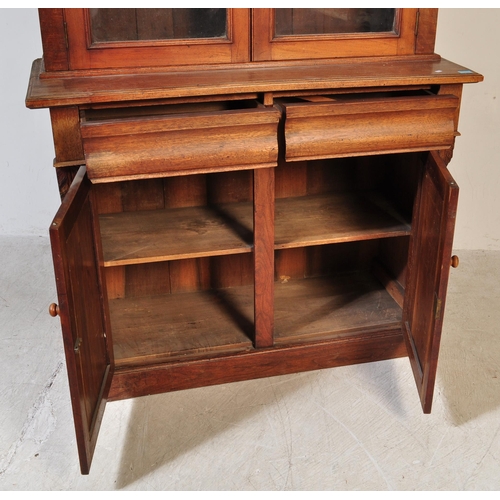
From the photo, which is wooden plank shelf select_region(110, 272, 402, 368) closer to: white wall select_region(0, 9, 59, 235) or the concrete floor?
the concrete floor

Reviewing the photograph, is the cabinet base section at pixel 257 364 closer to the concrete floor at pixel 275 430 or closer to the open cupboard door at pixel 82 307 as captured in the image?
the concrete floor at pixel 275 430

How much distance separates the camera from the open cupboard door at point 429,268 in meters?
2.26

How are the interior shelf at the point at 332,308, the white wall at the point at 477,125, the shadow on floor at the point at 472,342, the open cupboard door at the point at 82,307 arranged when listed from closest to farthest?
the open cupboard door at the point at 82,307, the shadow on floor at the point at 472,342, the interior shelf at the point at 332,308, the white wall at the point at 477,125

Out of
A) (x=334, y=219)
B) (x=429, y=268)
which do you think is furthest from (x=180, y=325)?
(x=429, y=268)

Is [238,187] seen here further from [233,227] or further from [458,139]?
[458,139]

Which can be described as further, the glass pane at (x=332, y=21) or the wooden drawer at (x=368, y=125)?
the glass pane at (x=332, y=21)

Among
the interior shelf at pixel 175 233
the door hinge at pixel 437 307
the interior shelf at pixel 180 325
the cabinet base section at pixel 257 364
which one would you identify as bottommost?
the cabinet base section at pixel 257 364

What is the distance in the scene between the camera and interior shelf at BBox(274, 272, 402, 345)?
115 inches

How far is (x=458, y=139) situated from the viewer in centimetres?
373

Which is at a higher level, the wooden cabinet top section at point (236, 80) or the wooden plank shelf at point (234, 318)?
the wooden cabinet top section at point (236, 80)

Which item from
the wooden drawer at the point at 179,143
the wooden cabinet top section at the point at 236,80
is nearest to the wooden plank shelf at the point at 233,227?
the wooden drawer at the point at 179,143

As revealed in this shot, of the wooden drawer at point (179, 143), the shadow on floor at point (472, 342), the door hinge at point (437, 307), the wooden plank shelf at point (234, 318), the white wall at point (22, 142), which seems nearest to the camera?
the wooden drawer at point (179, 143)

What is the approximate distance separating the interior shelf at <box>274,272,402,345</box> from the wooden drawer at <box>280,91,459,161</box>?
0.83m

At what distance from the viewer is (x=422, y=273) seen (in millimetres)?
2547
